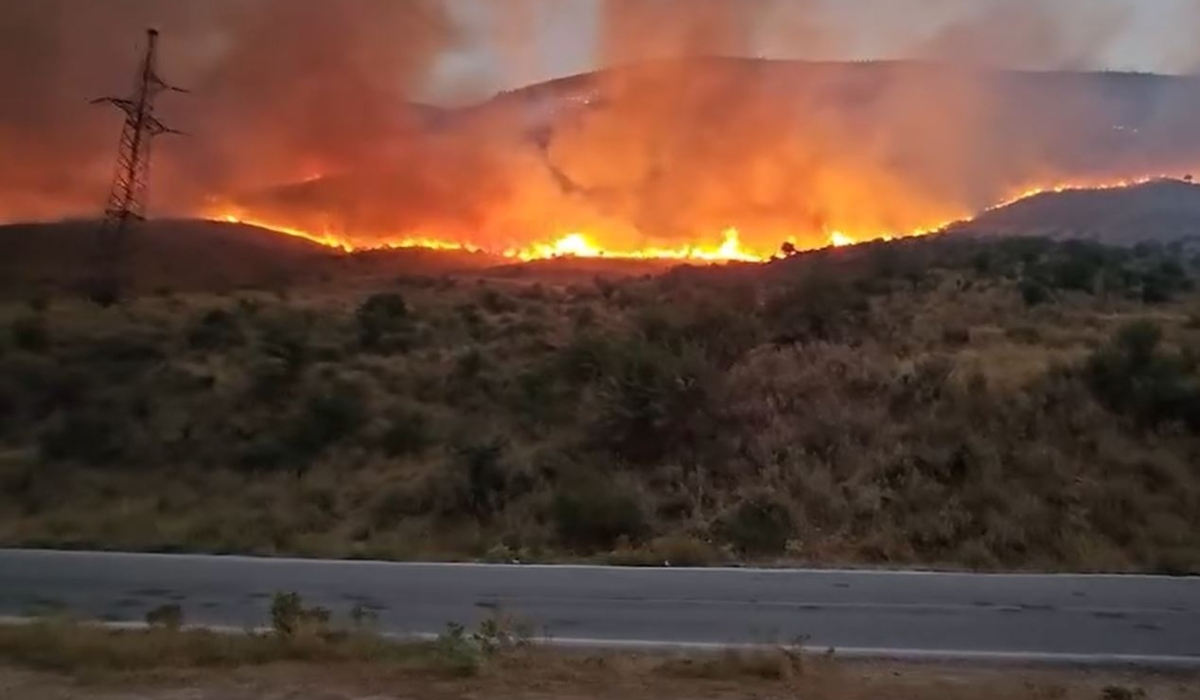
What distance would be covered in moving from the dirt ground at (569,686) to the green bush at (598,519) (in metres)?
7.52

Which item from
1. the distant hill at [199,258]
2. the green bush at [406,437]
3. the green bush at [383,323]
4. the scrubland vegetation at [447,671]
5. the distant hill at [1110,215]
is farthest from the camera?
the distant hill at [1110,215]

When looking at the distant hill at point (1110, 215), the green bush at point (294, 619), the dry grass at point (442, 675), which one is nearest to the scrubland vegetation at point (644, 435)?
the green bush at point (294, 619)

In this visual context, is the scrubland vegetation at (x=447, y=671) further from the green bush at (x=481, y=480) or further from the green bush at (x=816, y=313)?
the green bush at (x=816, y=313)

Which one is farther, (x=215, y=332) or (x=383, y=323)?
(x=383, y=323)

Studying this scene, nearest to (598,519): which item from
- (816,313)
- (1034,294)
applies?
(816,313)

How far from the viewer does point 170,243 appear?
206ft

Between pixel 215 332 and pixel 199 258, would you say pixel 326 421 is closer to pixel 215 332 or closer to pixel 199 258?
pixel 215 332

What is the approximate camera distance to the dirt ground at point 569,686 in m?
7.33

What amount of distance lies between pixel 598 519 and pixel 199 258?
49658 mm

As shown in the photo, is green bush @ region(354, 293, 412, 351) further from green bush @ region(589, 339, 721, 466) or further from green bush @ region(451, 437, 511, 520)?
green bush @ region(451, 437, 511, 520)

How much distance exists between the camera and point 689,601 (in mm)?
11219

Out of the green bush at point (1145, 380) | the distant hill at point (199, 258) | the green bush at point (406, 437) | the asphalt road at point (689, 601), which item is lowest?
the asphalt road at point (689, 601)

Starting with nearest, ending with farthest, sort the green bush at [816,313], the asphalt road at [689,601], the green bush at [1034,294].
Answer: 1. the asphalt road at [689,601]
2. the green bush at [816,313]
3. the green bush at [1034,294]

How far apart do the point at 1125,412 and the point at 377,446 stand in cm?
1184
